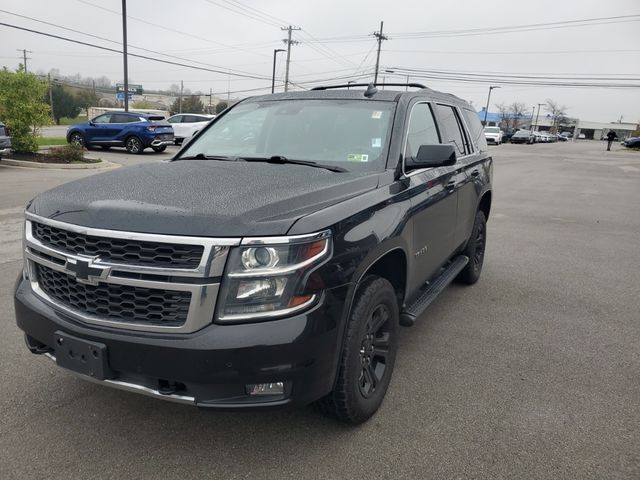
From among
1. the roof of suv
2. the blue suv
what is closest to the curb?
the blue suv

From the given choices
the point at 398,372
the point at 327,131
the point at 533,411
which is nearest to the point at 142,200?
the point at 327,131

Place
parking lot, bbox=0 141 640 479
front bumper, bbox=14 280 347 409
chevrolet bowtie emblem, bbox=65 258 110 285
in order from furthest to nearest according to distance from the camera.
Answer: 1. parking lot, bbox=0 141 640 479
2. chevrolet bowtie emblem, bbox=65 258 110 285
3. front bumper, bbox=14 280 347 409

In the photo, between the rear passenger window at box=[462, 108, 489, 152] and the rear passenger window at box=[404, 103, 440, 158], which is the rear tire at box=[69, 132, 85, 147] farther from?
the rear passenger window at box=[404, 103, 440, 158]

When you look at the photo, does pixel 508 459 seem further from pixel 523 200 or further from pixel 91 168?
pixel 91 168

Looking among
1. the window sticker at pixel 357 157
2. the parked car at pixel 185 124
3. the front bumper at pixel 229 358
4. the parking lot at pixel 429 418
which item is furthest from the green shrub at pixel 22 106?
the front bumper at pixel 229 358

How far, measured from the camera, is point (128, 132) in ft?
65.4

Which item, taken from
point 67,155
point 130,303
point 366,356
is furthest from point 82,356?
point 67,155

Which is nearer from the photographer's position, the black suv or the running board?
the black suv

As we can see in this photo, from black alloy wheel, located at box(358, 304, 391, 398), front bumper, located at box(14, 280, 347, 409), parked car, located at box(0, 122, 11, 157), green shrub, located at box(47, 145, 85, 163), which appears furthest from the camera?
green shrub, located at box(47, 145, 85, 163)

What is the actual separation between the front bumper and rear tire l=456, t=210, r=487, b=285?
3211mm

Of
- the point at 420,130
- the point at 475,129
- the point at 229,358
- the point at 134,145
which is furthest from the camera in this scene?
the point at 134,145

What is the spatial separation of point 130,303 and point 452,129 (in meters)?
3.39

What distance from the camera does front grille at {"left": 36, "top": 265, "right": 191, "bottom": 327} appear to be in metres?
2.21

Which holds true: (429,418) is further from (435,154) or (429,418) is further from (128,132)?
(128,132)
